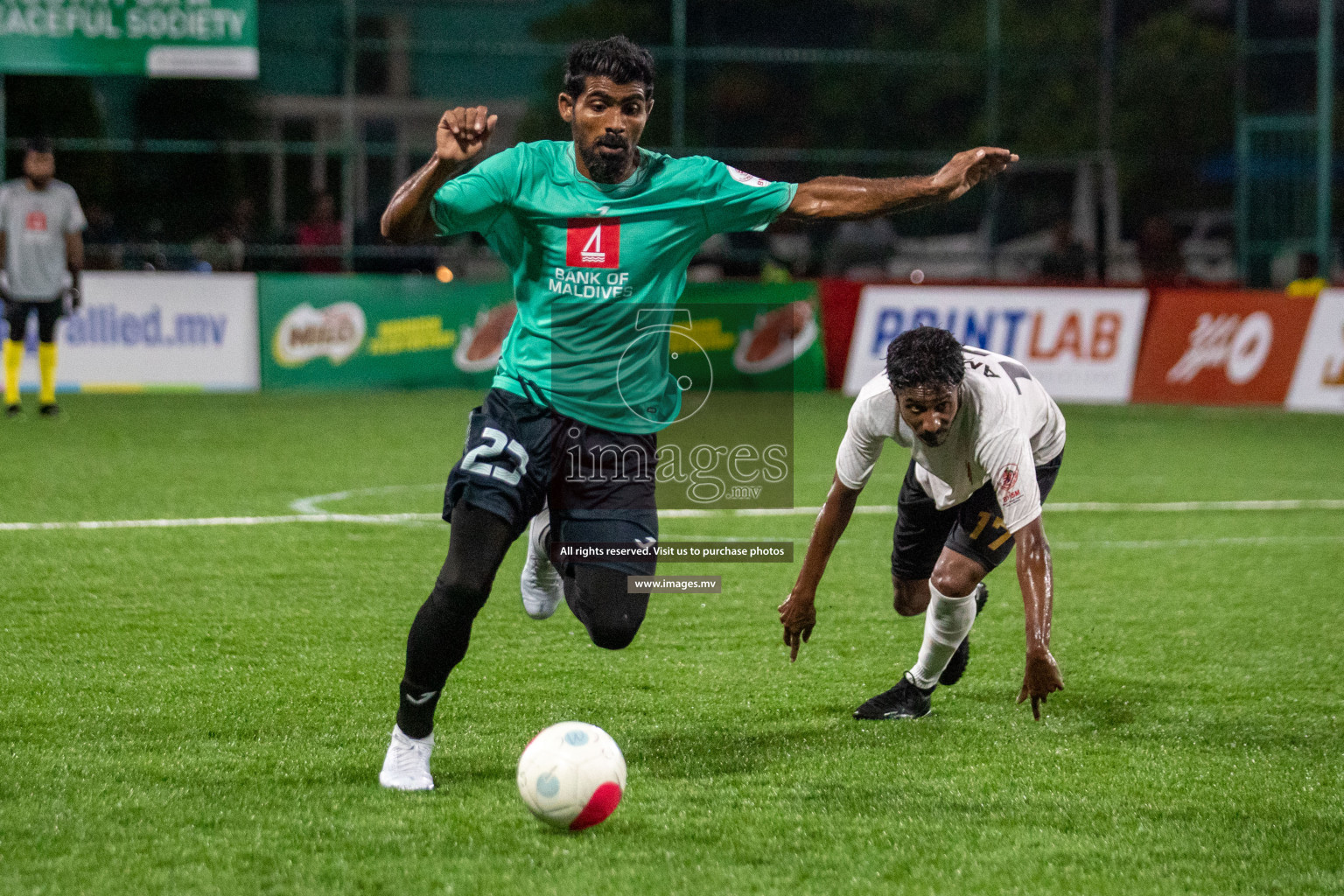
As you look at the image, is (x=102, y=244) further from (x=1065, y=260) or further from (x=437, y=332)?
(x=1065, y=260)

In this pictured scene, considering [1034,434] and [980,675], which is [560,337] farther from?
[980,675]

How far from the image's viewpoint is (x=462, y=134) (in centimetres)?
420

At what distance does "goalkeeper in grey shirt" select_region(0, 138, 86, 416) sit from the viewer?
1379 cm

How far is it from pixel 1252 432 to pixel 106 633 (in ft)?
37.1

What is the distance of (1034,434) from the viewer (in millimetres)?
5457

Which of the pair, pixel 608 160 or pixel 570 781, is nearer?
pixel 570 781

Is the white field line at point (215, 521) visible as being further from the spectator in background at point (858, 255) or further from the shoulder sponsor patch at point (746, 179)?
the spectator in background at point (858, 255)

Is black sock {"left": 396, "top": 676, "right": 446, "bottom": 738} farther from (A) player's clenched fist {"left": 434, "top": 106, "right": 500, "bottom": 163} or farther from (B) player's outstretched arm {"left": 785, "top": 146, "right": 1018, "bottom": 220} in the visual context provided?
(B) player's outstretched arm {"left": 785, "top": 146, "right": 1018, "bottom": 220}

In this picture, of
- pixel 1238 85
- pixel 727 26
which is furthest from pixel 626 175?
pixel 727 26

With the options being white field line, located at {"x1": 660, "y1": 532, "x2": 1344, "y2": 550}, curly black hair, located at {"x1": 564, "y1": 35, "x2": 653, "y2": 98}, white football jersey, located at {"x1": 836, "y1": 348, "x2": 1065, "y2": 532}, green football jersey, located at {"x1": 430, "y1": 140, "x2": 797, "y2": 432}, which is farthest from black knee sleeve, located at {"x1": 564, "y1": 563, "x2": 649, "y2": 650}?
white field line, located at {"x1": 660, "y1": 532, "x2": 1344, "y2": 550}

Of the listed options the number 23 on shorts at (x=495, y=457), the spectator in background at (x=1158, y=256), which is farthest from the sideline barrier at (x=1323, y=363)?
the number 23 on shorts at (x=495, y=457)

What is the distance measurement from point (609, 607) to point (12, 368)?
11.1m

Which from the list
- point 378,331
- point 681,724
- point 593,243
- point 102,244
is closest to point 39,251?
point 378,331

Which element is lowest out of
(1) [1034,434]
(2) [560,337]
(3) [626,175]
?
(1) [1034,434]
